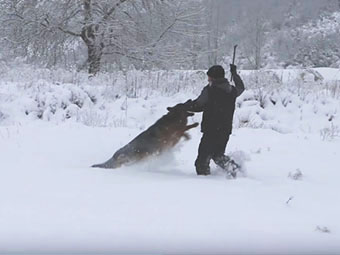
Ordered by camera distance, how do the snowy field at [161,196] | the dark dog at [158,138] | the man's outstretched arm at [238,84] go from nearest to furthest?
1. the snowy field at [161,196]
2. the man's outstretched arm at [238,84]
3. the dark dog at [158,138]

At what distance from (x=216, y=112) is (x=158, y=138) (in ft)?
2.67

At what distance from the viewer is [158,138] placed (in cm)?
545

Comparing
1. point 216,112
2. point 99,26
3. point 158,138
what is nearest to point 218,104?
Answer: point 216,112

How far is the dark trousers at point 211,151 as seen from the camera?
509 cm

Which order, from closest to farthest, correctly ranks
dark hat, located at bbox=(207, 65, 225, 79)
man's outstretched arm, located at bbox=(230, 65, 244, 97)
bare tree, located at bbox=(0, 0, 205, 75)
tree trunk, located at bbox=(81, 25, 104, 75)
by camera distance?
dark hat, located at bbox=(207, 65, 225, 79)
man's outstretched arm, located at bbox=(230, 65, 244, 97)
bare tree, located at bbox=(0, 0, 205, 75)
tree trunk, located at bbox=(81, 25, 104, 75)

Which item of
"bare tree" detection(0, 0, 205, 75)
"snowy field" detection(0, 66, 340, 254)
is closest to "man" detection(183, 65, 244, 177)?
"snowy field" detection(0, 66, 340, 254)

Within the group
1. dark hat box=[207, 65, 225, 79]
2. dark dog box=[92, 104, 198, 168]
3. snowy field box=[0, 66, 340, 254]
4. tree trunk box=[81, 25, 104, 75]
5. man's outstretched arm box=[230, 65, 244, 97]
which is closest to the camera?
snowy field box=[0, 66, 340, 254]

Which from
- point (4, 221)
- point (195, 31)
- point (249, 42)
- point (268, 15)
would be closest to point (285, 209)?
point (4, 221)

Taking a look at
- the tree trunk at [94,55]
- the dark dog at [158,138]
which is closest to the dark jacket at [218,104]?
the dark dog at [158,138]

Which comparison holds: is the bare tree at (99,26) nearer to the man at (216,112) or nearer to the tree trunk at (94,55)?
the tree trunk at (94,55)

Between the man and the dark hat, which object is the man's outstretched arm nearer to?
the man

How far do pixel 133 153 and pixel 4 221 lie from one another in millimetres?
2313

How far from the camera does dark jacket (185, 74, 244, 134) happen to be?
495cm

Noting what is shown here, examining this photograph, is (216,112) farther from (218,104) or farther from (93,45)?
(93,45)
